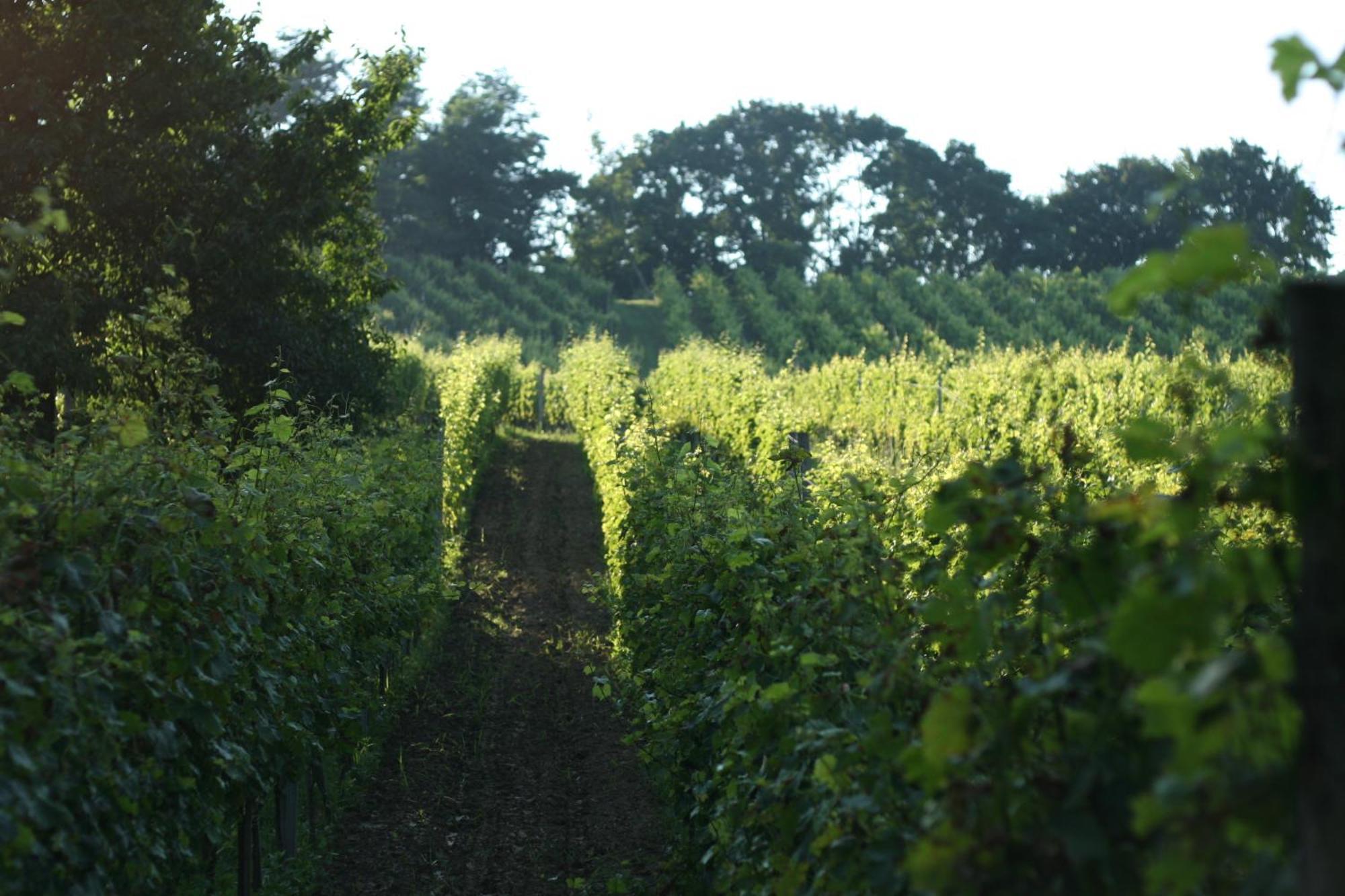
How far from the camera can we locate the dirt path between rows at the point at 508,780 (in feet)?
22.6

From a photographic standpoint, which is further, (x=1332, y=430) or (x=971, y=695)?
(x=971, y=695)

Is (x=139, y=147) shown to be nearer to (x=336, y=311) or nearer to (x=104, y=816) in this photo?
(x=336, y=311)

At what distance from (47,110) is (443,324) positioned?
37.8 meters

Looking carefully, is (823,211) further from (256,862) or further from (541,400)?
(256,862)

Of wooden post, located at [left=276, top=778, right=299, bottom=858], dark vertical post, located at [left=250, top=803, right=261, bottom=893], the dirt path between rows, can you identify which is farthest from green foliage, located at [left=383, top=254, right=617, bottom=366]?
dark vertical post, located at [left=250, top=803, right=261, bottom=893]

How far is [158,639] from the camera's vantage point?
415 centimetres

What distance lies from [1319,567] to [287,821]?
606 centimetres

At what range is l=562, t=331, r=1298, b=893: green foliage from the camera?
1863mm

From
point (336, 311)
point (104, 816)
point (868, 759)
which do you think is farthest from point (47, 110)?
point (868, 759)

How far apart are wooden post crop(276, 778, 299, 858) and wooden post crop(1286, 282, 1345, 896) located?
19.0 feet

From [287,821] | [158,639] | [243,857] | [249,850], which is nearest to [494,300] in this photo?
[287,821]

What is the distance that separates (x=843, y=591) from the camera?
418cm

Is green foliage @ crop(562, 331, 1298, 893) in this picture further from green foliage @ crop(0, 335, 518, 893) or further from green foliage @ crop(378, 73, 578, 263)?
green foliage @ crop(378, 73, 578, 263)

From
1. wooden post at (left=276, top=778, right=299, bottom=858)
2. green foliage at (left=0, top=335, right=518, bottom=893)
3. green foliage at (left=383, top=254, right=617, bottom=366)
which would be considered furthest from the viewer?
green foliage at (left=383, top=254, right=617, bottom=366)
